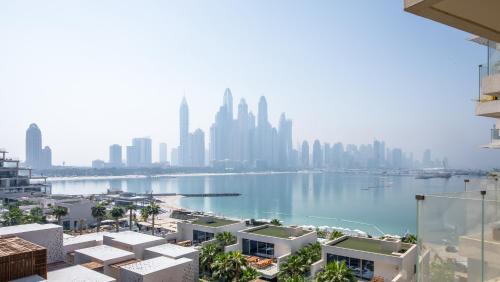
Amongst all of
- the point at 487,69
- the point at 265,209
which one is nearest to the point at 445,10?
the point at 487,69

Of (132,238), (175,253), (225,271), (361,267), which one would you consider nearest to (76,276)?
(175,253)

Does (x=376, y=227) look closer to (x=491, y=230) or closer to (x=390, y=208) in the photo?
(x=390, y=208)

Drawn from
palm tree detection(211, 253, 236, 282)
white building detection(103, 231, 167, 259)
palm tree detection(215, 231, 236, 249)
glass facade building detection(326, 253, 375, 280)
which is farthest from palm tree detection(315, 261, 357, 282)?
white building detection(103, 231, 167, 259)

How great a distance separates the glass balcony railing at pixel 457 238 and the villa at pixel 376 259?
16800 mm

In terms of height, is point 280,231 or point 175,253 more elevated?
point 175,253

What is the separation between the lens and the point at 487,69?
646 cm

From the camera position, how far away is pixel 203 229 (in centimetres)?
3147

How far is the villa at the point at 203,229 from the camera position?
3112cm

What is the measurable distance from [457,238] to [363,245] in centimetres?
2134

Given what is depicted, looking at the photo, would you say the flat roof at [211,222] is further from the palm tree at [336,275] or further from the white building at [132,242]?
the palm tree at [336,275]

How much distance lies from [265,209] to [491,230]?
272 ft

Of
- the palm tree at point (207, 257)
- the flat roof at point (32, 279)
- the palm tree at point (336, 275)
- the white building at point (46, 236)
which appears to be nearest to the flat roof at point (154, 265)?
the palm tree at point (207, 257)

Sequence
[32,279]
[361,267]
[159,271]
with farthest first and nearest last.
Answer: [361,267], [159,271], [32,279]

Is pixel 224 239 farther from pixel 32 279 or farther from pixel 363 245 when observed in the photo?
pixel 32 279
